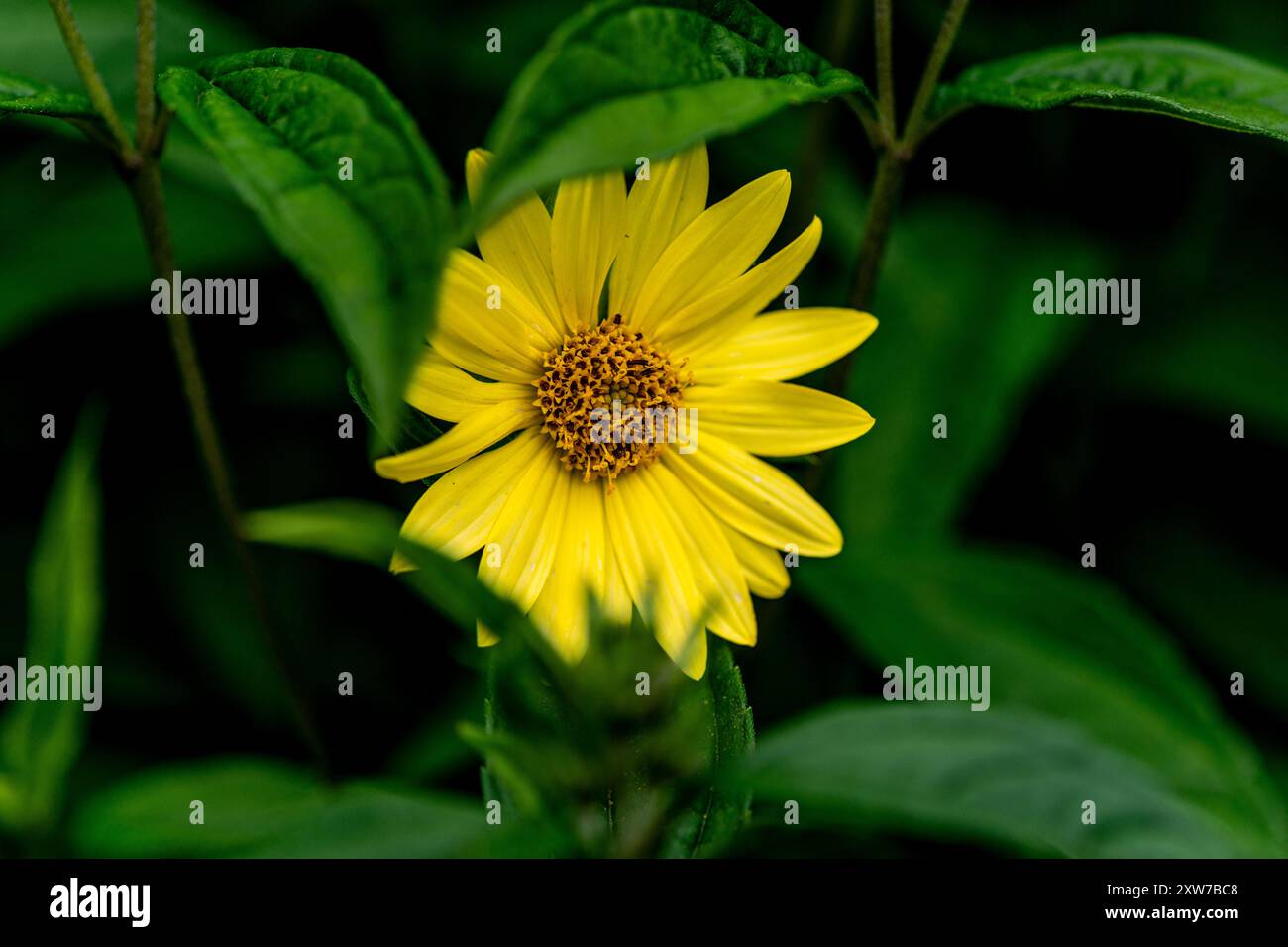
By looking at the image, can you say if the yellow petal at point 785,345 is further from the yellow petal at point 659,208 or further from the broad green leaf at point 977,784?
the broad green leaf at point 977,784

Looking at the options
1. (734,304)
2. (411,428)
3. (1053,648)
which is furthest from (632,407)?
(1053,648)

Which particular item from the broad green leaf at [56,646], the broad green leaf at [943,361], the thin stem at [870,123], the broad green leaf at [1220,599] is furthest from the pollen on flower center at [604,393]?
the broad green leaf at [1220,599]

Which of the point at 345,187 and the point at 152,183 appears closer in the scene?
the point at 345,187

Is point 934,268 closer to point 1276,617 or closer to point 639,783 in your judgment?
point 1276,617

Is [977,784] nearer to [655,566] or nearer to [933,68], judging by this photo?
[655,566]

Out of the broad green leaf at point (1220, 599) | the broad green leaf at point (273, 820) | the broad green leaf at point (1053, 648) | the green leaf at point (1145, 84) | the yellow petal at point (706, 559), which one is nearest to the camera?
the broad green leaf at point (273, 820)
